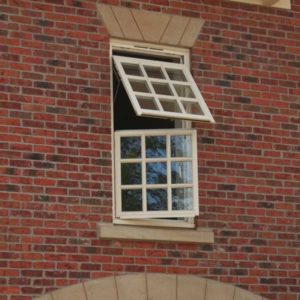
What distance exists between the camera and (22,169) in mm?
8633

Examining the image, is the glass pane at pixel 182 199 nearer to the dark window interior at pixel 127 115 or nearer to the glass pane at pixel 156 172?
the glass pane at pixel 156 172

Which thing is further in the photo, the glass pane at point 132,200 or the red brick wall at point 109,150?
the glass pane at point 132,200

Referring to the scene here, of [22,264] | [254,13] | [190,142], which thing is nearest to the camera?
[22,264]

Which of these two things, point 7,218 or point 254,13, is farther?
point 254,13

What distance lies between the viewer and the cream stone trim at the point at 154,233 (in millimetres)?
8766

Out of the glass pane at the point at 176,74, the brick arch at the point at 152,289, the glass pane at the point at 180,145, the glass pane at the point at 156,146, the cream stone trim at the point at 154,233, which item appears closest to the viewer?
the brick arch at the point at 152,289

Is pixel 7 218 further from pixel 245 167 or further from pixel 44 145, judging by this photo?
pixel 245 167

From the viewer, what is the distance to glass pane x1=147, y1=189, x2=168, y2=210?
29.9ft

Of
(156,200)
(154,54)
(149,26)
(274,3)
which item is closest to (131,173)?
(156,200)

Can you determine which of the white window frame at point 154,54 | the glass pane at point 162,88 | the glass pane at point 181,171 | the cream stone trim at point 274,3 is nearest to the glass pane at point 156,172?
the glass pane at point 181,171

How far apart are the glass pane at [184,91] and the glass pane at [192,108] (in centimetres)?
10

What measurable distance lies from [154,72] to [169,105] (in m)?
0.40

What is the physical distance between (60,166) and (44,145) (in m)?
0.24

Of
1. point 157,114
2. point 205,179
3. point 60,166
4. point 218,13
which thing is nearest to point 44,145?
point 60,166
